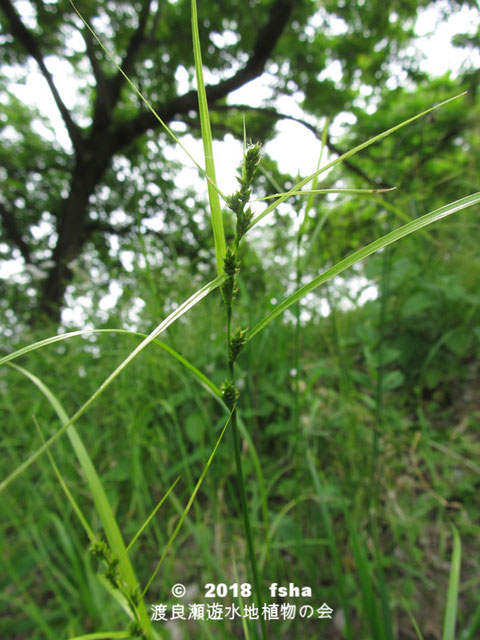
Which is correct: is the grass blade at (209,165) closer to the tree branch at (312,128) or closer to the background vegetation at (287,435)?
the background vegetation at (287,435)

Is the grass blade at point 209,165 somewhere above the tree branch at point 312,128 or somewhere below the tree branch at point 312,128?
below

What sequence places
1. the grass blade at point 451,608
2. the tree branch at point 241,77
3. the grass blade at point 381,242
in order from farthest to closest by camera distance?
the tree branch at point 241,77 < the grass blade at point 451,608 < the grass blade at point 381,242

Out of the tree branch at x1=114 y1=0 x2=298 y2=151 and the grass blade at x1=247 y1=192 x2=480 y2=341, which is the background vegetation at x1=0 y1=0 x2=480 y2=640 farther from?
the tree branch at x1=114 y1=0 x2=298 y2=151

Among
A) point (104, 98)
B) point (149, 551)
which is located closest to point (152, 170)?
point (104, 98)

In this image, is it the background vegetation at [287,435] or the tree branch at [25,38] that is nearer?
the background vegetation at [287,435]

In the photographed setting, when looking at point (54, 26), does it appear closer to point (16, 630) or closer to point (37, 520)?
point (37, 520)

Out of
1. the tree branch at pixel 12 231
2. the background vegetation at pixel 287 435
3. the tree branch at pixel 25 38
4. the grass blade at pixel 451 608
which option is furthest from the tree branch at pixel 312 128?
the tree branch at pixel 12 231
